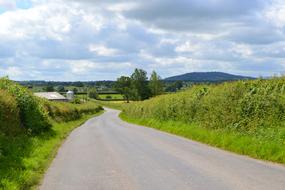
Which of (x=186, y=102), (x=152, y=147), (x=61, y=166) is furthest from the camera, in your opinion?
(x=186, y=102)

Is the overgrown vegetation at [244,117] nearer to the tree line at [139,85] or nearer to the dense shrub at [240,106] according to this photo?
the dense shrub at [240,106]

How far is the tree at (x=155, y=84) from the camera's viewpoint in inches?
6420

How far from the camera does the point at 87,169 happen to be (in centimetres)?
1423

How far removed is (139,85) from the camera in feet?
581

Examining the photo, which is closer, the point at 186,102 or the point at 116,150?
the point at 116,150

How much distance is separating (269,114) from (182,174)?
7.64m

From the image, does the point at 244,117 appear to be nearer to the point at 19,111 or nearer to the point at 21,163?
the point at 21,163

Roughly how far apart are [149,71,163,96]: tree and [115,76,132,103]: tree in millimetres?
13546

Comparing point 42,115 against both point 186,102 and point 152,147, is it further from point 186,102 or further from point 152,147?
point 152,147

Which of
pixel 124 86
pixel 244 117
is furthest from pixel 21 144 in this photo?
pixel 124 86

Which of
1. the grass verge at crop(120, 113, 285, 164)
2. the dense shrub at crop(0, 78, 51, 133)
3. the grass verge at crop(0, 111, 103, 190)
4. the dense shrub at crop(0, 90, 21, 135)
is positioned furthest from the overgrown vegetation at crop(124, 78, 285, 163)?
the dense shrub at crop(0, 90, 21, 135)

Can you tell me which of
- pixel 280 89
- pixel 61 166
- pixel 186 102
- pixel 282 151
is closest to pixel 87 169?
pixel 61 166

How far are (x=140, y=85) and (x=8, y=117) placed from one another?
15527 centimetres

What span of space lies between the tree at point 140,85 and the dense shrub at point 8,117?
145840 millimetres
